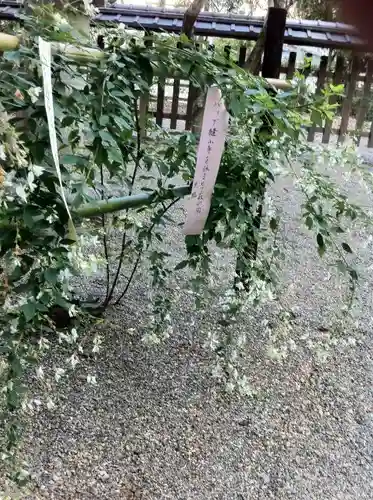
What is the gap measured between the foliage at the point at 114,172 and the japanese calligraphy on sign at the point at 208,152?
3 centimetres

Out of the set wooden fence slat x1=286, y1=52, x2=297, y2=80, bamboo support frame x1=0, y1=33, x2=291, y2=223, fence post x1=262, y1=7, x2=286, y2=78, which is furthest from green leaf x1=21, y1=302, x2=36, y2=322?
wooden fence slat x1=286, y1=52, x2=297, y2=80

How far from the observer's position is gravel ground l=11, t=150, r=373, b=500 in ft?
4.75

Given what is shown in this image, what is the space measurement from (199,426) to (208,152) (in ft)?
2.70

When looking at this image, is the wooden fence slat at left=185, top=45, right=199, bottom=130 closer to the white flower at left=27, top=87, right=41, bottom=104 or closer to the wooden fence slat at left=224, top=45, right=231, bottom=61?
the wooden fence slat at left=224, top=45, right=231, bottom=61

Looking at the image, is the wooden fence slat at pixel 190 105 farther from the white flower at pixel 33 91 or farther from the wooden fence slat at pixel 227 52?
the white flower at pixel 33 91

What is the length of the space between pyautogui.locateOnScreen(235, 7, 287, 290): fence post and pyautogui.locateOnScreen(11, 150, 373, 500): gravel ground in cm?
17

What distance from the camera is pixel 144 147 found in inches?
67.9

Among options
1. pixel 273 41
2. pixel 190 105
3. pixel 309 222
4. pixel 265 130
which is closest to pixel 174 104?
pixel 190 105

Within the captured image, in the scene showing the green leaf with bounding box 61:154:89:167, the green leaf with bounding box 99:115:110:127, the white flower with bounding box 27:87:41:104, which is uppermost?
the white flower with bounding box 27:87:41:104

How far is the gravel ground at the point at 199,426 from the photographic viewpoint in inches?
57.1

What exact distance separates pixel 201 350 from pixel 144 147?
2.47ft

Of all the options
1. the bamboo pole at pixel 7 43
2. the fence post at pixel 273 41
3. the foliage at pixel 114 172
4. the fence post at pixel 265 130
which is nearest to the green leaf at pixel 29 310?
the foliage at pixel 114 172

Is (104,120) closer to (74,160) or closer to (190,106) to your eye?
(74,160)

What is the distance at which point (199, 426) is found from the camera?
1.65 metres
